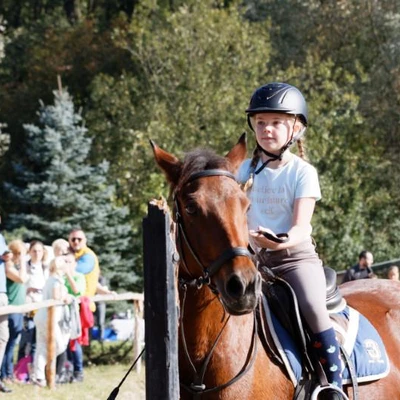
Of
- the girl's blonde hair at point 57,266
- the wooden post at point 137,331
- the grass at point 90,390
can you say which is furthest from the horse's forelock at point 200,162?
the wooden post at point 137,331

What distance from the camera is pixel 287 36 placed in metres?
35.3

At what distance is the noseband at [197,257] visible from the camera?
4.87 m

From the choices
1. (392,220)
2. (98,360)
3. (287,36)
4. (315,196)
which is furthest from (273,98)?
(287,36)

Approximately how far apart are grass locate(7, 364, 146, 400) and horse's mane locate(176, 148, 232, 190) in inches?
246

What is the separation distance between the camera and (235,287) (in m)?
4.77

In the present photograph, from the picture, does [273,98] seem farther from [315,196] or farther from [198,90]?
[198,90]

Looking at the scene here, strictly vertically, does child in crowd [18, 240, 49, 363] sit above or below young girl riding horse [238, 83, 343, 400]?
below

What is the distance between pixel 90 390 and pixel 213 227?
7.59m

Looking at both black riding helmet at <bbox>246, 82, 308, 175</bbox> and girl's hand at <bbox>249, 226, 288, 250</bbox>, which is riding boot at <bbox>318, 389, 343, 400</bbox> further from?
black riding helmet at <bbox>246, 82, 308, 175</bbox>

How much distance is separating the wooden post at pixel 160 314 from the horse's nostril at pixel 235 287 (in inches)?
13.1

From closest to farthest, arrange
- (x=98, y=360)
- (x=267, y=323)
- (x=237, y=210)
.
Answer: (x=237, y=210) → (x=267, y=323) → (x=98, y=360)

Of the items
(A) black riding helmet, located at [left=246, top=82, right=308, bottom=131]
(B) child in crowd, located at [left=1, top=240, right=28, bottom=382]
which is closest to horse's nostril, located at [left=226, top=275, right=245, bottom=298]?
(A) black riding helmet, located at [left=246, top=82, right=308, bottom=131]

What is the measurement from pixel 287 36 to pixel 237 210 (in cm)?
3090

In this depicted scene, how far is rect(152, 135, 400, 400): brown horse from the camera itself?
487cm
